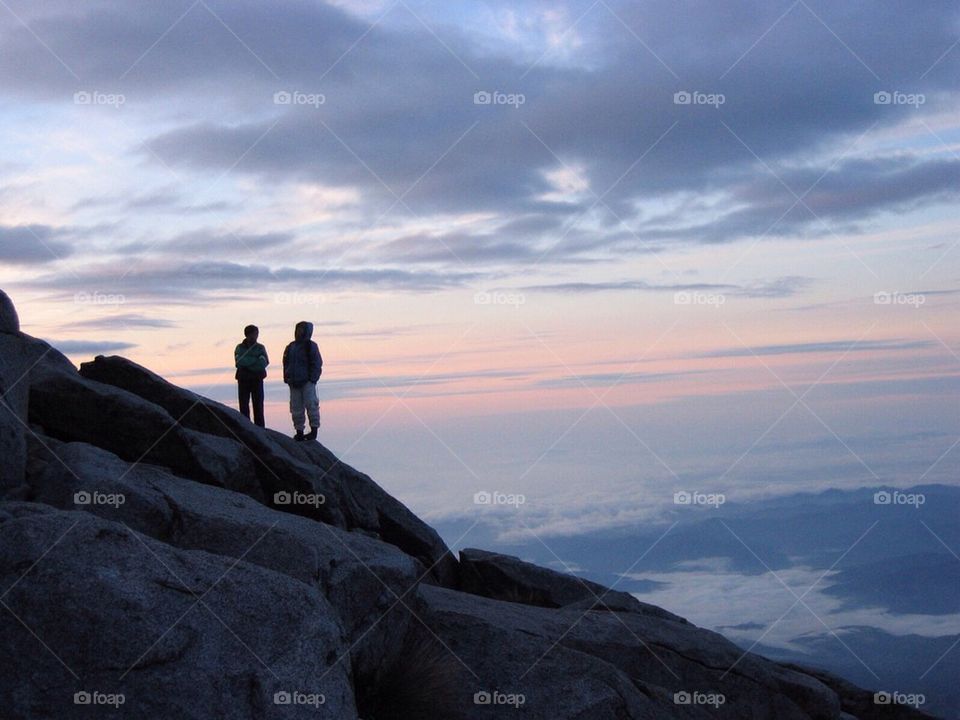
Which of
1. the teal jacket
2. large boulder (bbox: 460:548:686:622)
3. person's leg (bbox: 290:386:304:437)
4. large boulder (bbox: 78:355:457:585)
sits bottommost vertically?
large boulder (bbox: 460:548:686:622)

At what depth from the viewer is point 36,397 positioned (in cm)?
1856

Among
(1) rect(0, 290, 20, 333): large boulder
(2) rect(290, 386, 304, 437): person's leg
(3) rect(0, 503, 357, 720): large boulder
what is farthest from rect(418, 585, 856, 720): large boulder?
(2) rect(290, 386, 304, 437): person's leg

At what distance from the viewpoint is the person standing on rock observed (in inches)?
972

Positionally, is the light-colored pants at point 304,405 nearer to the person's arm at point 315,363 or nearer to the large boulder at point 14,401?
the person's arm at point 315,363

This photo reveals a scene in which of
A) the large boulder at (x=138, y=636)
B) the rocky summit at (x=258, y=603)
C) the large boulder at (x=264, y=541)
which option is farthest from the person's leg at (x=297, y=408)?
the large boulder at (x=138, y=636)

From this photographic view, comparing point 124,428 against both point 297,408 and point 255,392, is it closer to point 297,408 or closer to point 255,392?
point 297,408

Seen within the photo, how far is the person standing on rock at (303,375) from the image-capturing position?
24.7 meters

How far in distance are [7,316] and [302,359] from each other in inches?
341

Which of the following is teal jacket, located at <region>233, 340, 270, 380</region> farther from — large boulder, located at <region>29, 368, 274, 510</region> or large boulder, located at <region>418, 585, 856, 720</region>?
large boulder, located at <region>418, 585, 856, 720</region>

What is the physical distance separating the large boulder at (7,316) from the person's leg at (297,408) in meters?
8.60

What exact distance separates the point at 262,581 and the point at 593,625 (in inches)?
292

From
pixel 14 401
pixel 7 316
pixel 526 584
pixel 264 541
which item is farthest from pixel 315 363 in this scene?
pixel 264 541

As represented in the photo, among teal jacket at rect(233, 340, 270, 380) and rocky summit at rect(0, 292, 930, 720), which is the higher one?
teal jacket at rect(233, 340, 270, 380)

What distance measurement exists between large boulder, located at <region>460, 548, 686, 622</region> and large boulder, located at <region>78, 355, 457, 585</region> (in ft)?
1.77
